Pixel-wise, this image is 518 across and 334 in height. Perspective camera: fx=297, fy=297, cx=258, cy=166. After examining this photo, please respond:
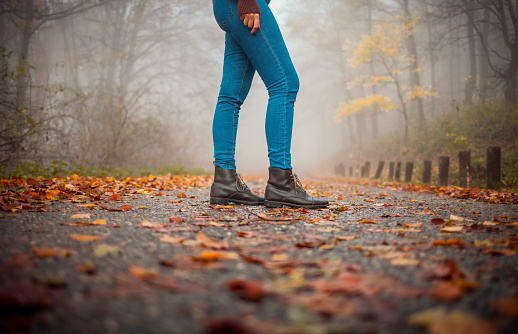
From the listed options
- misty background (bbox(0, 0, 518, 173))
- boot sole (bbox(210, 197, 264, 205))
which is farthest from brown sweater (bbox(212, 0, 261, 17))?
misty background (bbox(0, 0, 518, 173))

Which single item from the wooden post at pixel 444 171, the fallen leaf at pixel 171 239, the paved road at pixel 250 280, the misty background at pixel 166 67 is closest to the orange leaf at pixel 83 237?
the paved road at pixel 250 280

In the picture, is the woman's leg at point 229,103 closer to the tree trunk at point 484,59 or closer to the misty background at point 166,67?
the misty background at point 166,67

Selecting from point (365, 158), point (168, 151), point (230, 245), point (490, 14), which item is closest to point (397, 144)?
point (365, 158)

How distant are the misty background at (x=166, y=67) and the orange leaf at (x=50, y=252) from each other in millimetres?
4884

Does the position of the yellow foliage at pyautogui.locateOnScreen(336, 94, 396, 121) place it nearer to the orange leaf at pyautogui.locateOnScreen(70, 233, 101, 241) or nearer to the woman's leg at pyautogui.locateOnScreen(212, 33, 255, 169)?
the woman's leg at pyautogui.locateOnScreen(212, 33, 255, 169)

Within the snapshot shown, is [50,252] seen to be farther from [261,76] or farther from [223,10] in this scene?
[223,10]

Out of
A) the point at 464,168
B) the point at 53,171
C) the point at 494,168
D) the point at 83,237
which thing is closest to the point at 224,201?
the point at 83,237

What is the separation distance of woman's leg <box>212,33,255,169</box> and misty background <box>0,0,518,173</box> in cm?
403

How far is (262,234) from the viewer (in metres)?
1.49

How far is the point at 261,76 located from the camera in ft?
8.01

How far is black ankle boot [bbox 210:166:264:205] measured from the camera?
2.54 metres

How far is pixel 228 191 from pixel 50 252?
164cm

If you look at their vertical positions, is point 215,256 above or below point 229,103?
below

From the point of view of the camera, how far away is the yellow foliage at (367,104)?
49.1ft
